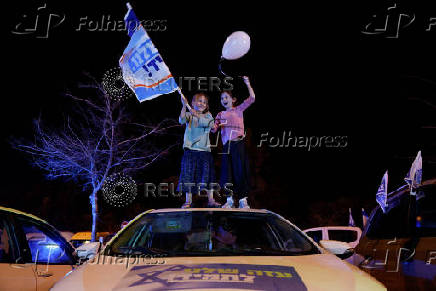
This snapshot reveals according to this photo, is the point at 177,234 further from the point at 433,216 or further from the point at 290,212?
the point at 290,212

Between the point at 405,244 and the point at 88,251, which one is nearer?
the point at 88,251

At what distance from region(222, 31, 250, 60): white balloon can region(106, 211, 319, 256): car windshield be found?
3.41 meters

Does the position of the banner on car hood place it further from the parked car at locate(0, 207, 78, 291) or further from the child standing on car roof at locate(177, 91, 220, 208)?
the child standing on car roof at locate(177, 91, 220, 208)

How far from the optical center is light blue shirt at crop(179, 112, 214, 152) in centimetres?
726

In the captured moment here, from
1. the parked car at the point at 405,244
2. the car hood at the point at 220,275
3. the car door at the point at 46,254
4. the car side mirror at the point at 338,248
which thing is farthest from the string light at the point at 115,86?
the car hood at the point at 220,275

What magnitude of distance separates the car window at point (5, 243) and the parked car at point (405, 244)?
375cm

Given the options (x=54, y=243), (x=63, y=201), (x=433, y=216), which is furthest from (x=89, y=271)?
(x=63, y=201)

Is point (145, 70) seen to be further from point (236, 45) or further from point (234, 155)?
point (234, 155)

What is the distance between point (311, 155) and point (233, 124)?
41250 millimetres

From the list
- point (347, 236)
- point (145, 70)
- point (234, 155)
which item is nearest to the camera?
point (145, 70)

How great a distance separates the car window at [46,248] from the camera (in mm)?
4629

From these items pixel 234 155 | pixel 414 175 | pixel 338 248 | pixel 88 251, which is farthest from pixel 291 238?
pixel 234 155

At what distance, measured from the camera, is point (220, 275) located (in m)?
2.58

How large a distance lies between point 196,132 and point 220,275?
189 inches
